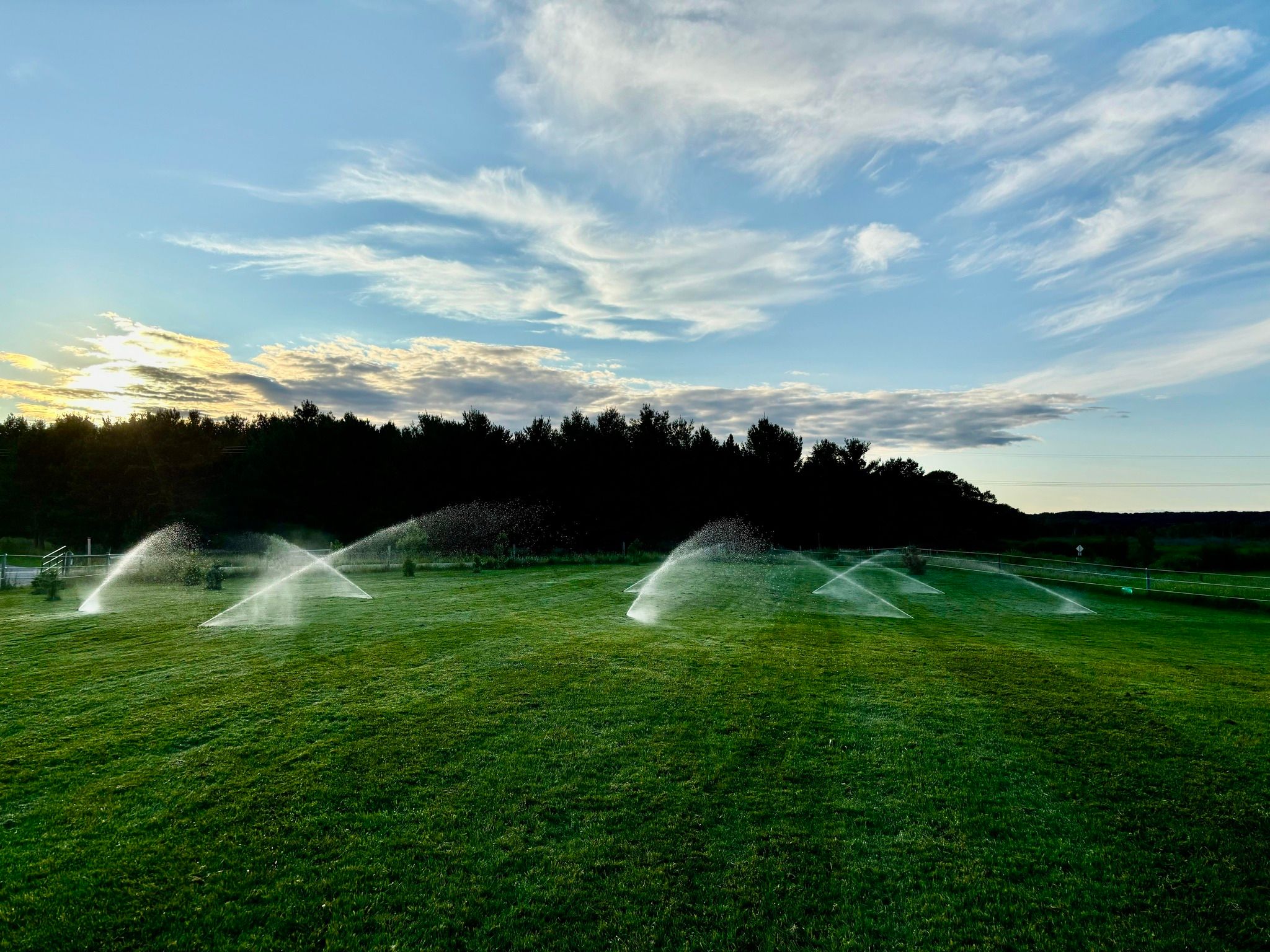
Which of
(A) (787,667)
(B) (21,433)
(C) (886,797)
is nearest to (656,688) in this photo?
(A) (787,667)

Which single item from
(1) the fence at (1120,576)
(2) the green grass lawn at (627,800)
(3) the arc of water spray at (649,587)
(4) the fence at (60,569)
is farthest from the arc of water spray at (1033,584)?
(4) the fence at (60,569)

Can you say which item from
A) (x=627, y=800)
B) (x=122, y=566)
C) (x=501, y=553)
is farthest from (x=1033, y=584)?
(x=122, y=566)

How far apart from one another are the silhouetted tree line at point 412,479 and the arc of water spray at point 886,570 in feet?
67.0

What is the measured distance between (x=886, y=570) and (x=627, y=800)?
36885mm

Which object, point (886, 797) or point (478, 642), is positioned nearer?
point (886, 797)

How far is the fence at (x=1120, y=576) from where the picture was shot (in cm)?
2636

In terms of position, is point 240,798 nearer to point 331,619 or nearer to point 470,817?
point 470,817

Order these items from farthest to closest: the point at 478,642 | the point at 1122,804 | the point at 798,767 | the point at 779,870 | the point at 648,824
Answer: the point at 478,642 → the point at 798,767 → the point at 1122,804 → the point at 648,824 → the point at 779,870

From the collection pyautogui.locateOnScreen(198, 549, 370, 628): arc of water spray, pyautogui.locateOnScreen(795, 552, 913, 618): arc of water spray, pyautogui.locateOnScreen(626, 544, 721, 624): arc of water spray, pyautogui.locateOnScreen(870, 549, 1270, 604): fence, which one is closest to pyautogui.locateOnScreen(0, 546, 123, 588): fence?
pyautogui.locateOnScreen(198, 549, 370, 628): arc of water spray

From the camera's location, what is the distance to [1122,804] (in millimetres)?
7047

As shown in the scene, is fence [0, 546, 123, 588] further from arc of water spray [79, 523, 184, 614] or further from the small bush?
the small bush

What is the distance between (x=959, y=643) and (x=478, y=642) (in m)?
11.7

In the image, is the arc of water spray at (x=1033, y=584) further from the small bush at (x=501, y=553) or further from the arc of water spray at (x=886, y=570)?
the small bush at (x=501, y=553)

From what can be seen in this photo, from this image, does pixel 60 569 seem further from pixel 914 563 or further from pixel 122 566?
pixel 914 563
